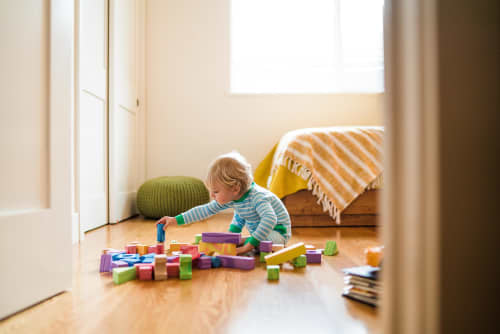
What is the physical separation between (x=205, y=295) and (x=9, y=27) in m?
0.82

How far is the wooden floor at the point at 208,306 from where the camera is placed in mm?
860

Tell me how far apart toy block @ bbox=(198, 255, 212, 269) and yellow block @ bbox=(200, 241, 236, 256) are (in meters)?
0.14

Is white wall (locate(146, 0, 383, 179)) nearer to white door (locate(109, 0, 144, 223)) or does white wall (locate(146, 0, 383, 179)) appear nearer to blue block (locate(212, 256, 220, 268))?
white door (locate(109, 0, 144, 223))

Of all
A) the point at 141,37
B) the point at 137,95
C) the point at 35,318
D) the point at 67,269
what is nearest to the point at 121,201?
the point at 137,95

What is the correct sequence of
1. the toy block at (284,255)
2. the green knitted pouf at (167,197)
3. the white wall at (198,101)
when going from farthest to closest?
the white wall at (198,101) < the green knitted pouf at (167,197) < the toy block at (284,255)

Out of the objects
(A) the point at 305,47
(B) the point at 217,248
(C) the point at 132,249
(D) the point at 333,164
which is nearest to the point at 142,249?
(C) the point at 132,249

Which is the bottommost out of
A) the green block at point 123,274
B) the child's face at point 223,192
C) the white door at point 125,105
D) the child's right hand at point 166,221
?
the green block at point 123,274

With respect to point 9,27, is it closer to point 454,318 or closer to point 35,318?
point 35,318

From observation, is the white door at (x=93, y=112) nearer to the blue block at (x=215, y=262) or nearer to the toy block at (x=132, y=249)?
the toy block at (x=132, y=249)

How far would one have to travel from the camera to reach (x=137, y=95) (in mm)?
3594

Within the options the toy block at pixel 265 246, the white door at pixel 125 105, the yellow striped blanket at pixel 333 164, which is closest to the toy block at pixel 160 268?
the toy block at pixel 265 246

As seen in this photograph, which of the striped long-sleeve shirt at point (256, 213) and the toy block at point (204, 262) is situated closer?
the toy block at point (204, 262)

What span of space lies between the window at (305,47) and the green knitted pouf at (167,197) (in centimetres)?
126

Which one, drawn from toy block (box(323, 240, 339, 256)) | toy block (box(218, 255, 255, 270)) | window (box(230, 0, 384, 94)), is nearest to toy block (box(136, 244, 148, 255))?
toy block (box(218, 255, 255, 270))
